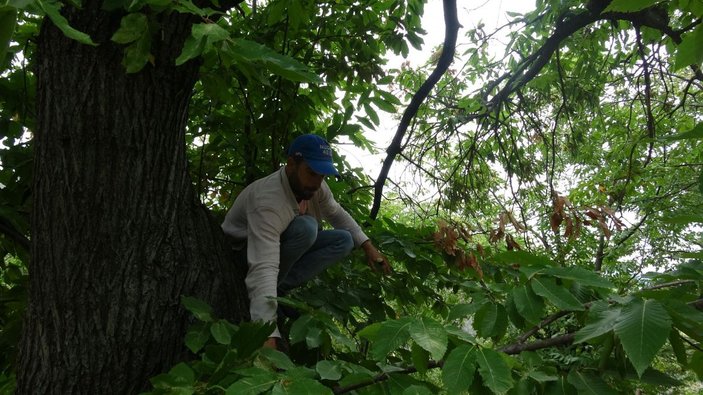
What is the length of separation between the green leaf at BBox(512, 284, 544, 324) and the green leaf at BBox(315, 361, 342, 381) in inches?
18.4

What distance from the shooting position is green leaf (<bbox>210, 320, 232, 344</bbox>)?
1685 mm

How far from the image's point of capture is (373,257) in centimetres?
271

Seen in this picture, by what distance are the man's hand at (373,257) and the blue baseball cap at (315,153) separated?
463 millimetres

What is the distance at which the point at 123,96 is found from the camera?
74.8 inches

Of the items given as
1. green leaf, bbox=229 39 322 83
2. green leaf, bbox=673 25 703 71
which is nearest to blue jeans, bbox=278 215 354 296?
green leaf, bbox=229 39 322 83

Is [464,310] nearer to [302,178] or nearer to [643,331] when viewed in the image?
[643,331]

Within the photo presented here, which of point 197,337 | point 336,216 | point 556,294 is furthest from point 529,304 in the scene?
point 336,216

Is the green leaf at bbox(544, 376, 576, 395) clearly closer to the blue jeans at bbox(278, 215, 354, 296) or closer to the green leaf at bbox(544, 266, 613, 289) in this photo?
the green leaf at bbox(544, 266, 613, 289)

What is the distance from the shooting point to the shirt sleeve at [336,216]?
2785mm

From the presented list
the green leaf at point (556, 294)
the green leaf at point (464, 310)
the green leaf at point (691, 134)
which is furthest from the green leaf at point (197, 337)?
the green leaf at point (691, 134)

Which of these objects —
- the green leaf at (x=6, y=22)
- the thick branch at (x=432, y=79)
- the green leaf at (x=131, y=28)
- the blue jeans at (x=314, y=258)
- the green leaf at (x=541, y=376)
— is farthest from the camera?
the thick branch at (x=432, y=79)

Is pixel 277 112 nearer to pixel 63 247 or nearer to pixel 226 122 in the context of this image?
pixel 226 122

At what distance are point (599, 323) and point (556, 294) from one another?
0.48 feet

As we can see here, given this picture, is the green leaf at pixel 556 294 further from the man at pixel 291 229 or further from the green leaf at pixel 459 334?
the man at pixel 291 229
